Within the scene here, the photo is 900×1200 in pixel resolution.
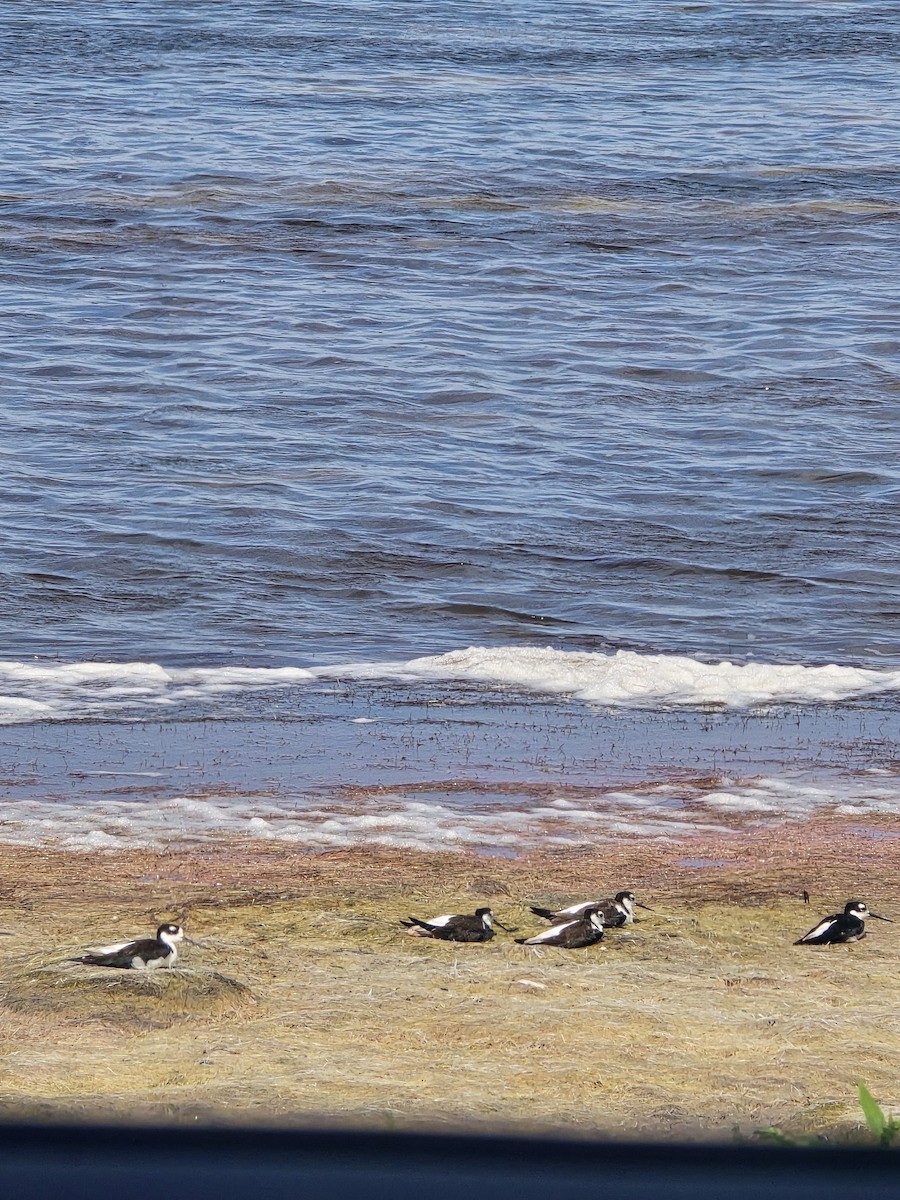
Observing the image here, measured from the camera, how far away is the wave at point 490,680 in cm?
1169

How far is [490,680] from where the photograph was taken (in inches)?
480

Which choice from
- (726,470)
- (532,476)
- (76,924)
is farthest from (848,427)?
(76,924)

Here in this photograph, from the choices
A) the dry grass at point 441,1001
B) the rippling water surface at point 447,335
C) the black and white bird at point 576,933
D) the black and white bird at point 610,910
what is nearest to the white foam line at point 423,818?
the dry grass at point 441,1001

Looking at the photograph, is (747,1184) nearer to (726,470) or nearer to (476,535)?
(476,535)

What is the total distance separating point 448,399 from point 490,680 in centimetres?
900

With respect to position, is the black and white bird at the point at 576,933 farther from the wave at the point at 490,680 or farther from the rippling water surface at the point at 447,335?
the rippling water surface at the point at 447,335

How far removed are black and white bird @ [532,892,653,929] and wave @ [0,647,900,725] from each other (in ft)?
12.9

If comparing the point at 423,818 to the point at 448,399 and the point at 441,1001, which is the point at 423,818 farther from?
the point at 448,399

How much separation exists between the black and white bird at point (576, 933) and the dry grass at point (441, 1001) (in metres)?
0.06

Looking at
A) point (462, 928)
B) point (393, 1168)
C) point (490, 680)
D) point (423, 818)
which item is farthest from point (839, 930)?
point (490, 680)

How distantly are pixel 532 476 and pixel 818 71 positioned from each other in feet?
86.5

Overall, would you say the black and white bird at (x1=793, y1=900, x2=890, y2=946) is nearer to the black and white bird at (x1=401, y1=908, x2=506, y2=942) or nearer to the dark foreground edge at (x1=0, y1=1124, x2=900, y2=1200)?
the black and white bird at (x1=401, y1=908, x2=506, y2=942)

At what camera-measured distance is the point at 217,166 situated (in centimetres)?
3291

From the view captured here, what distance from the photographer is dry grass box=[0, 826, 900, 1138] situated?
562 cm
